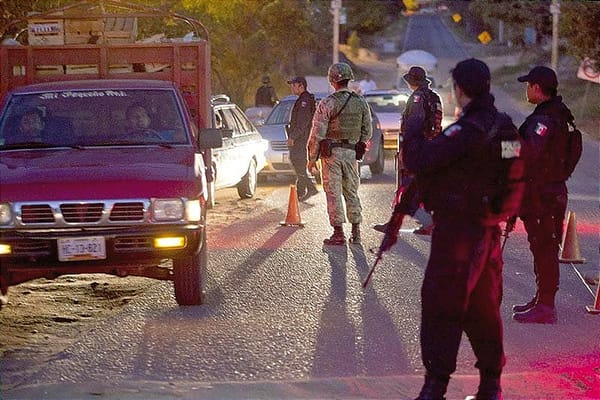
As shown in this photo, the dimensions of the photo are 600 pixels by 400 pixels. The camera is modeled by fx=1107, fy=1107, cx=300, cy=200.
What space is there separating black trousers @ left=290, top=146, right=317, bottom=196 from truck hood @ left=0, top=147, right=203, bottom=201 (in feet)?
22.4

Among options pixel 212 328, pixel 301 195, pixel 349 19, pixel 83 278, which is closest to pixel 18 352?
pixel 212 328

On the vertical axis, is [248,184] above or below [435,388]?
below

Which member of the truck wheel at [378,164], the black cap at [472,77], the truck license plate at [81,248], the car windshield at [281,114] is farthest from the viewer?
the truck wheel at [378,164]

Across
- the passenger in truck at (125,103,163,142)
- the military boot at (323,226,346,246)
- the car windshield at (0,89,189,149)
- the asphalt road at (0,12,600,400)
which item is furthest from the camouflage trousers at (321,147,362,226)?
the passenger in truck at (125,103,163,142)

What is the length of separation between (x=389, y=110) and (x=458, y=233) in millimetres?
19593

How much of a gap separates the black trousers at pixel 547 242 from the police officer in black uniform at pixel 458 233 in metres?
2.64

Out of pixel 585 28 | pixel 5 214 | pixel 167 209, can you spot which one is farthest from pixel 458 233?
pixel 585 28

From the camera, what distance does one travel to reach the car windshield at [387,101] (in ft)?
83.5

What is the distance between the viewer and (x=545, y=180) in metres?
8.48

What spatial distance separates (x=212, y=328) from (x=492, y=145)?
11.0 ft

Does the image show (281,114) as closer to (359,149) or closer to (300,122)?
(300,122)

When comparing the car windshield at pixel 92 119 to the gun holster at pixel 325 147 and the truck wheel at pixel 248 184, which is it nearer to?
the gun holster at pixel 325 147

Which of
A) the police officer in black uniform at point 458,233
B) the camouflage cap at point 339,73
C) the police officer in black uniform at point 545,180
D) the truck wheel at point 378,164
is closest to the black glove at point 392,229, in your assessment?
the police officer in black uniform at point 458,233

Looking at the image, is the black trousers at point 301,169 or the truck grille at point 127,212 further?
the black trousers at point 301,169
